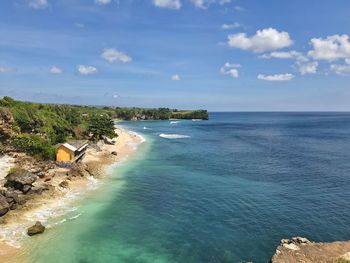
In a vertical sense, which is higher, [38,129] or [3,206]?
[38,129]

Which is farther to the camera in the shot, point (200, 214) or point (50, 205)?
point (50, 205)

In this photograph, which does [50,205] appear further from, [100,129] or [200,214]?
[100,129]

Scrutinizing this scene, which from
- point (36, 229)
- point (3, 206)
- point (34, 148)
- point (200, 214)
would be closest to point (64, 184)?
point (3, 206)

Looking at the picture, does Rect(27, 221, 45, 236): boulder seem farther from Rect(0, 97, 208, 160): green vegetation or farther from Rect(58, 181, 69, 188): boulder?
Rect(0, 97, 208, 160): green vegetation

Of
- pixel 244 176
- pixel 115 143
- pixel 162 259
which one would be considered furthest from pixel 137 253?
pixel 115 143

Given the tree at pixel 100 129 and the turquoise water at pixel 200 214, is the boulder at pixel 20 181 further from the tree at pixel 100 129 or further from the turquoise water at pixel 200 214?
the tree at pixel 100 129

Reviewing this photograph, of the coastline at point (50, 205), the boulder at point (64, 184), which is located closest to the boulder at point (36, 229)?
the coastline at point (50, 205)
